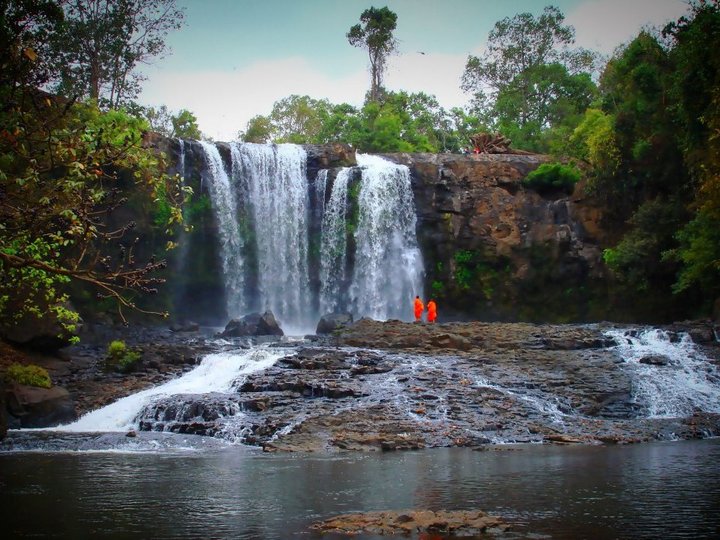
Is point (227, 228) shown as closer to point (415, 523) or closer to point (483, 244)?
point (483, 244)

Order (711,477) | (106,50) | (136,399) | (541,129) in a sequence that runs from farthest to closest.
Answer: (541,129) < (106,50) < (136,399) < (711,477)

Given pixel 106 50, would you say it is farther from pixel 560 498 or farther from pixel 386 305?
pixel 560 498

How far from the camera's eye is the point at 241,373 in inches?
777

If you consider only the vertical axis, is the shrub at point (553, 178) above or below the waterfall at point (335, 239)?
above

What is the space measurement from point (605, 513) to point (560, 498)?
89cm

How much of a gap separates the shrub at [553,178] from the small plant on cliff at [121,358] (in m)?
20.3

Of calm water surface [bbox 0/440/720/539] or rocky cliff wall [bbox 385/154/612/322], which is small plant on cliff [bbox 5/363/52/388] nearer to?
calm water surface [bbox 0/440/720/539]

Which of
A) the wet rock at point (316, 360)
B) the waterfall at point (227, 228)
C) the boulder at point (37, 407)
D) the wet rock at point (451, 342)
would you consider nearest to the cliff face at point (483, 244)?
the waterfall at point (227, 228)

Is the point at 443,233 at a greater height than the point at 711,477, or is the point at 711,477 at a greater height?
the point at 443,233

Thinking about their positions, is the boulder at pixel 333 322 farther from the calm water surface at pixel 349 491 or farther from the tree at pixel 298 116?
the tree at pixel 298 116

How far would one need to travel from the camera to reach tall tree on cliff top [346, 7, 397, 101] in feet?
156

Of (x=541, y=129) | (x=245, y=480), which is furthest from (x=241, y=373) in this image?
(x=541, y=129)

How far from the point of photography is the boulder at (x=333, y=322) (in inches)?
1051

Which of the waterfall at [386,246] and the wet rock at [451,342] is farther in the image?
the waterfall at [386,246]
